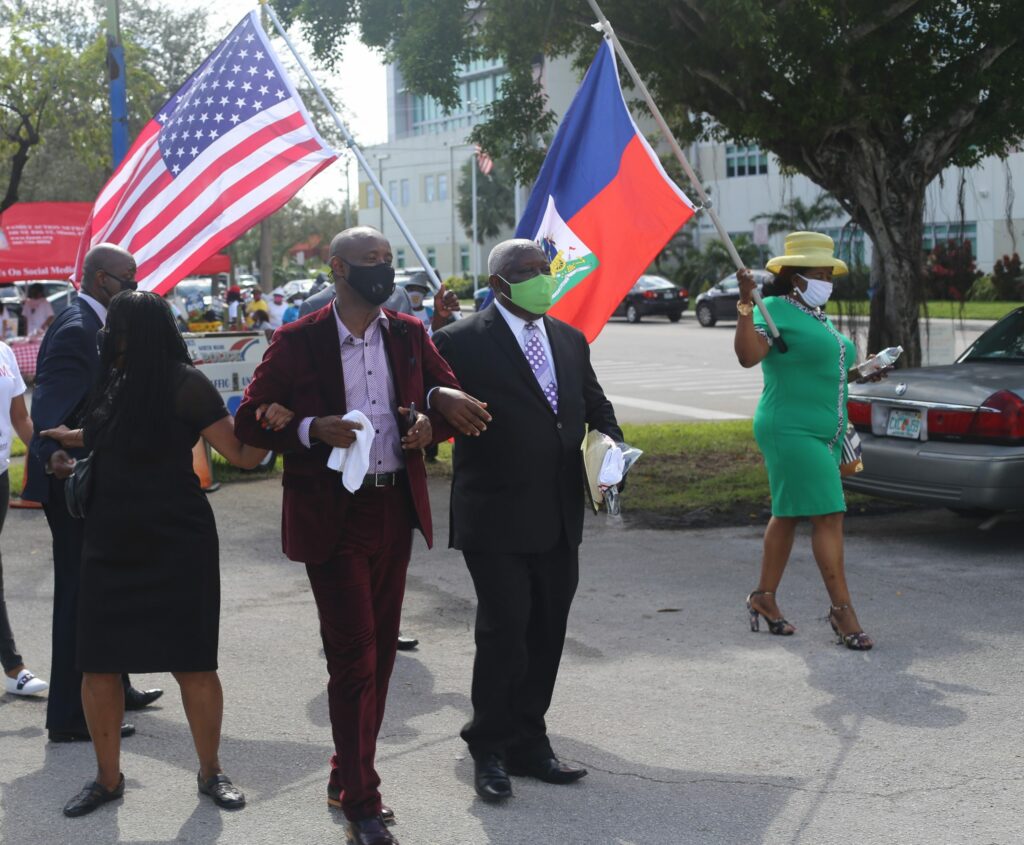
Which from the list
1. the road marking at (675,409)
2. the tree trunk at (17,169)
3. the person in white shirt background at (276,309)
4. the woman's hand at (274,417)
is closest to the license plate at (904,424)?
the woman's hand at (274,417)

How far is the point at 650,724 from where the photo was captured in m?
5.51

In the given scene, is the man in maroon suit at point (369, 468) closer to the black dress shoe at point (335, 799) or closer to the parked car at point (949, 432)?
the black dress shoe at point (335, 799)

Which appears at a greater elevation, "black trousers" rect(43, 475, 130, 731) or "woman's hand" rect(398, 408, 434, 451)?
"woman's hand" rect(398, 408, 434, 451)

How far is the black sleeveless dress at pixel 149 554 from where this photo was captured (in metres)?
4.60

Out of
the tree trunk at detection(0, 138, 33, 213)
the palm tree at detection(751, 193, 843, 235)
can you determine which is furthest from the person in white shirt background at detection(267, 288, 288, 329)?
the palm tree at detection(751, 193, 843, 235)

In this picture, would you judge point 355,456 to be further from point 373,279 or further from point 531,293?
point 531,293

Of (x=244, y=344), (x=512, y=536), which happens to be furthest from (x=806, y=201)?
(x=512, y=536)

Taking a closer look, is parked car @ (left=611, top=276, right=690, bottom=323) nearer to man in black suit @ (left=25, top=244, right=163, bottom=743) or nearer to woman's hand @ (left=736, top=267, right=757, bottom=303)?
woman's hand @ (left=736, top=267, right=757, bottom=303)

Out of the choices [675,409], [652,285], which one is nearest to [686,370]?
[675,409]

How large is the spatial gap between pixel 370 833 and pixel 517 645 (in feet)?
2.92

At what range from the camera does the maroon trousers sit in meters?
4.41

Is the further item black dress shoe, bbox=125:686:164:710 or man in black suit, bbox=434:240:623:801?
black dress shoe, bbox=125:686:164:710

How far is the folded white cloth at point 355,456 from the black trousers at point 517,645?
754 millimetres

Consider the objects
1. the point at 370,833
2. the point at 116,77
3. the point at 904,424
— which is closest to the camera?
the point at 370,833
